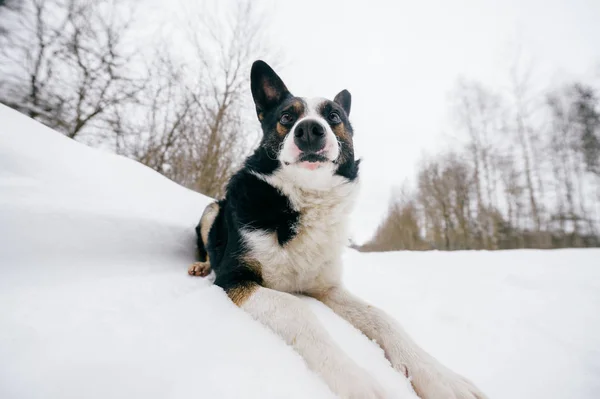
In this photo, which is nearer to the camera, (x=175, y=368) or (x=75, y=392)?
(x=75, y=392)

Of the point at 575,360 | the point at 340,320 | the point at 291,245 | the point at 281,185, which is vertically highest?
the point at 281,185

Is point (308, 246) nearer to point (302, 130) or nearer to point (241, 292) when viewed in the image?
point (241, 292)

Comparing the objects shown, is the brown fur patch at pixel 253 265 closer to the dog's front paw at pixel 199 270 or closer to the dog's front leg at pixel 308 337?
the dog's front leg at pixel 308 337

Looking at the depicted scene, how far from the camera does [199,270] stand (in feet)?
7.38

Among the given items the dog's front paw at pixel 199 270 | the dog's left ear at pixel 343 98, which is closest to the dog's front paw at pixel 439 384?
the dog's front paw at pixel 199 270

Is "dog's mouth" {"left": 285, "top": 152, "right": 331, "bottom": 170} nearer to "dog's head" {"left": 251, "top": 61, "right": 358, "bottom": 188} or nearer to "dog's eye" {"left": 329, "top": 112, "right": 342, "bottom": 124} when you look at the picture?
"dog's head" {"left": 251, "top": 61, "right": 358, "bottom": 188}

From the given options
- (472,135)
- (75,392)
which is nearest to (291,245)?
(75,392)

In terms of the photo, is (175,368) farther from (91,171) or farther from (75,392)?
(91,171)

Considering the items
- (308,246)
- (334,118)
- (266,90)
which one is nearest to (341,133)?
(334,118)

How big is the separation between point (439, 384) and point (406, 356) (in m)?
0.17

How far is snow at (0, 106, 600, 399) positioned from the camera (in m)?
0.85

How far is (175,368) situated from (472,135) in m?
22.8

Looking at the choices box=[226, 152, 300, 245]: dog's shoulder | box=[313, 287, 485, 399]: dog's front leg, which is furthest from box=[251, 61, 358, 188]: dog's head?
box=[313, 287, 485, 399]: dog's front leg

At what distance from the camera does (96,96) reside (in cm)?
778
